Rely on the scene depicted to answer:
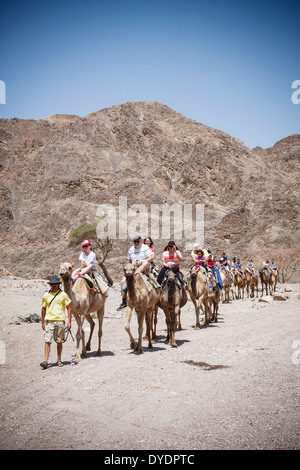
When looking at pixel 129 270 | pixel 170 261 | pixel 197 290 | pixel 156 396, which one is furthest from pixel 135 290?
pixel 197 290

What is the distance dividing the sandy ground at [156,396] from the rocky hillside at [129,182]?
145 feet

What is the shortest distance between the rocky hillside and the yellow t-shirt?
45.1 meters

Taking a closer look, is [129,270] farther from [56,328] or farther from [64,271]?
[56,328]

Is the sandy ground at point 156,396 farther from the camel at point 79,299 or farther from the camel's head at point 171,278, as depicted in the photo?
the camel's head at point 171,278

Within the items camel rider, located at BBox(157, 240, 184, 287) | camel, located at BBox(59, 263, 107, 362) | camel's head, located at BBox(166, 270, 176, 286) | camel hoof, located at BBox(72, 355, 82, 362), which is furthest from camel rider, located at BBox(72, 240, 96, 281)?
camel rider, located at BBox(157, 240, 184, 287)

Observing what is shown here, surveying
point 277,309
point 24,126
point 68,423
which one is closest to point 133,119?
point 24,126

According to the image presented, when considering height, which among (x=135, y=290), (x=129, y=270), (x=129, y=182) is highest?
(x=129, y=182)

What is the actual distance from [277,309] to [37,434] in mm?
16925

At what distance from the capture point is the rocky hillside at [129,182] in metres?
65.9

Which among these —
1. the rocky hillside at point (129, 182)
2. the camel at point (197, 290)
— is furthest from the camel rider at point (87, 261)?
the rocky hillside at point (129, 182)

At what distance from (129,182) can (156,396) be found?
7804cm

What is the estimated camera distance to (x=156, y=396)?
6586 millimetres

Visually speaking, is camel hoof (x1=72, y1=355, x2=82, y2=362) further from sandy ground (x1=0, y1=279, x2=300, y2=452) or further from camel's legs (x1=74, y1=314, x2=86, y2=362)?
sandy ground (x1=0, y1=279, x2=300, y2=452)
